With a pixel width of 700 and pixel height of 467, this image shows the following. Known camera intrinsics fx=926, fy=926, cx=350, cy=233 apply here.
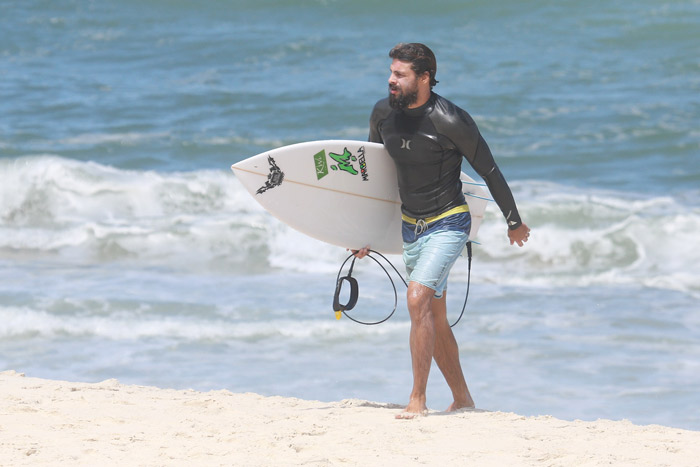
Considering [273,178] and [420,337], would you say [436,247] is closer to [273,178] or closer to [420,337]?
[420,337]

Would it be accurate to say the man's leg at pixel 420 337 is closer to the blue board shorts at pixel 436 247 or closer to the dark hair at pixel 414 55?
the blue board shorts at pixel 436 247

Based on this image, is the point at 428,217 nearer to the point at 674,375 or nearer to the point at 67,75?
the point at 674,375

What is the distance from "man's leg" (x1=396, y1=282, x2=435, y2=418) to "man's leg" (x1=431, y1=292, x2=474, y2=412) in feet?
0.61

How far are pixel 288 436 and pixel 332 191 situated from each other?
4.86 feet

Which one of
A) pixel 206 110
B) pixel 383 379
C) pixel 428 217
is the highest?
pixel 206 110

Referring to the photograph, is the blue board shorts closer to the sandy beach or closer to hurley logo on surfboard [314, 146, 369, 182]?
hurley logo on surfboard [314, 146, 369, 182]

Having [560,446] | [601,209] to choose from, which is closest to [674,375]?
[560,446]

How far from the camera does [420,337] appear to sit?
410 centimetres

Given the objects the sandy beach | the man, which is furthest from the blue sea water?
the man

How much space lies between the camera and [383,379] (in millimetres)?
5785

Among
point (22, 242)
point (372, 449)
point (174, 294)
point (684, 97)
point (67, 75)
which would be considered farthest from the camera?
point (67, 75)

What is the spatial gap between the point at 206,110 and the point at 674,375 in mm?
9974

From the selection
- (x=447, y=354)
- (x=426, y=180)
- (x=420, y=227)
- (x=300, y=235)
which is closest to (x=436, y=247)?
(x=420, y=227)

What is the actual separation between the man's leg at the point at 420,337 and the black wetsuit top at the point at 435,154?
38cm
